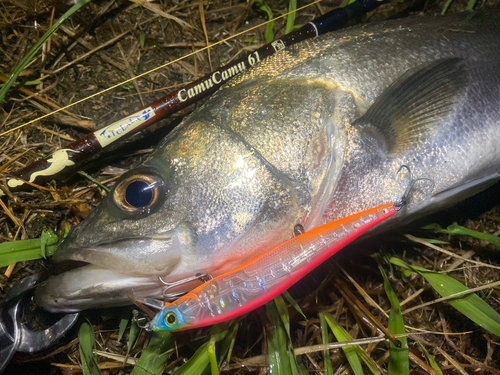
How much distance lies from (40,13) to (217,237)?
2145mm

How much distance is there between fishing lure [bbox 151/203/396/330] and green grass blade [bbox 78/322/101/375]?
2.28 ft

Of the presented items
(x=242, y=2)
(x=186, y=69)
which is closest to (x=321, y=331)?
Result: (x=186, y=69)

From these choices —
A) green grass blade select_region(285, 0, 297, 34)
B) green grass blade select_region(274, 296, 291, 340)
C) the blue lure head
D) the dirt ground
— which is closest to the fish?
the blue lure head

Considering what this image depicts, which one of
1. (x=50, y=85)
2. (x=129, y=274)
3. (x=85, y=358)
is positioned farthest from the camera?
(x=50, y=85)

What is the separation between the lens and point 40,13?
246cm

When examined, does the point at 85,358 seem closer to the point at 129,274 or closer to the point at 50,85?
the point at 129,274

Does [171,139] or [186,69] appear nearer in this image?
[171,139]

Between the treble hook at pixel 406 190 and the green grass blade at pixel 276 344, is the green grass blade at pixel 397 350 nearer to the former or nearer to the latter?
the green grass blade at pixel 276 344

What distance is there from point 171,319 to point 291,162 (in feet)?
2.63

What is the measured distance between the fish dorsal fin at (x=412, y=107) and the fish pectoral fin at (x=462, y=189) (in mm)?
292

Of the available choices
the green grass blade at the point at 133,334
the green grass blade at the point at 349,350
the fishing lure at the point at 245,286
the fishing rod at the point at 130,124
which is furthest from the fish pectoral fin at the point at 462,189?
the green grass blade at the point at 133,334

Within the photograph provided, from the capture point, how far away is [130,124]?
208 cm

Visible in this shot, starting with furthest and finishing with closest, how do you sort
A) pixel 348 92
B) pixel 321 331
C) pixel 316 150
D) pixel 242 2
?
pixel 242 2 → pixel 321 331 → pixel 348 92 → pixel 316 150

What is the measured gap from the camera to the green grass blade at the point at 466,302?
1878 millimetres
